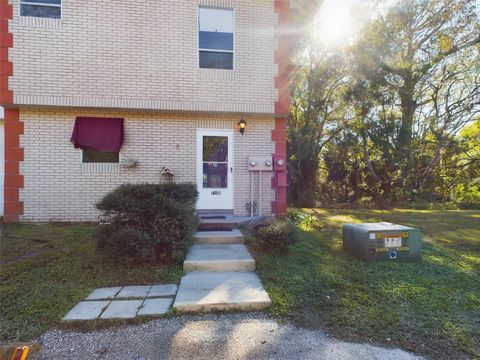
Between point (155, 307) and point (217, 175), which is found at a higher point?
point (217, 175)

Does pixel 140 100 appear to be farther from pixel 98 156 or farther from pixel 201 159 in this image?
pixel 201 159

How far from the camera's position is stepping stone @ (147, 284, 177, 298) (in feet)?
10.2

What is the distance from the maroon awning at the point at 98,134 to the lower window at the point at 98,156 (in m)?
0.14

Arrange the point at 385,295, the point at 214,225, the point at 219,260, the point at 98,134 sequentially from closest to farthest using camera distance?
the point at 385,295
the point at 219,260
the point at 214,225
the point at 98,134

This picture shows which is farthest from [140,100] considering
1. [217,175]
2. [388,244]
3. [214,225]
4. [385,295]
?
[385,295]

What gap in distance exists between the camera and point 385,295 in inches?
122

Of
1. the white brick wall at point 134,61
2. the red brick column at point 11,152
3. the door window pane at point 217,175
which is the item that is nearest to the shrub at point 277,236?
the door window pane at point 217,175

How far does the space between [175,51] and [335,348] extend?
6592 millimetres

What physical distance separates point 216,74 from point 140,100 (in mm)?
1902

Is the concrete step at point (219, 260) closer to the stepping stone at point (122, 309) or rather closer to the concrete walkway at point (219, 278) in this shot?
the concrete walkway at point (219, 278)

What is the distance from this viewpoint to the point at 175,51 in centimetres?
656

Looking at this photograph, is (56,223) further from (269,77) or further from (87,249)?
(269,77)

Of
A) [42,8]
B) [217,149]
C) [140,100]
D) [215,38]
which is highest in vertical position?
[42,8]

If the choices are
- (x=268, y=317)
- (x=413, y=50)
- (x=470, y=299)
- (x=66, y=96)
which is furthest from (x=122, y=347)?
(x=413, y=50)
